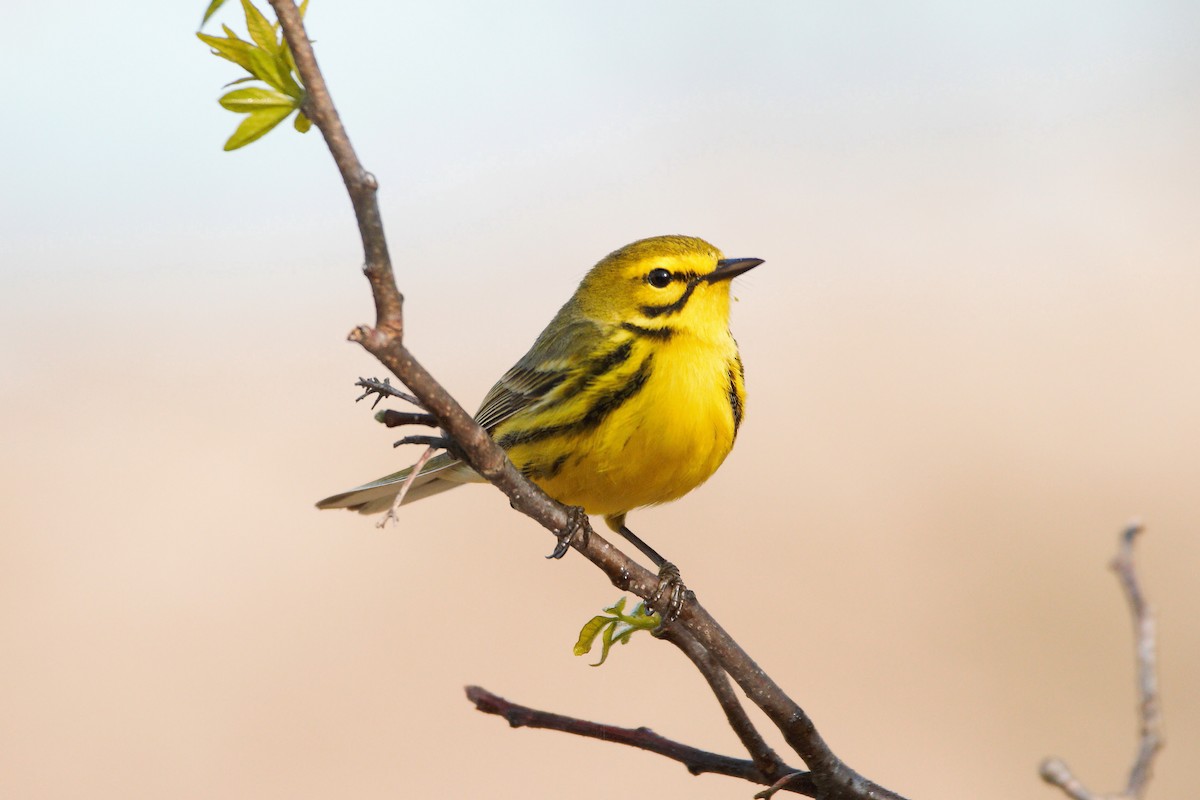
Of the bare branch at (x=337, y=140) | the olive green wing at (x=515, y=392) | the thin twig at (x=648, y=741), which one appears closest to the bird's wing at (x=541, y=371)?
the olive green wing at (x=515, y=392)

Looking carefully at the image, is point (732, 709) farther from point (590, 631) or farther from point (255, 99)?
point (255, 99)

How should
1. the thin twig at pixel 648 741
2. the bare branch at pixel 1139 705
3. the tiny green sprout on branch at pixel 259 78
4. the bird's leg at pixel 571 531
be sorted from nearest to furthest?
the bare branch at pixel 1139 705, the tiny green sprout on branch at pixel 259 78, the thin twig at pixel 648 741, the bird's leg at pixel 571 531

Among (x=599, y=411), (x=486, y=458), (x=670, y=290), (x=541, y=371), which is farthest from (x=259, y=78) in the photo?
(x=670, y=290)

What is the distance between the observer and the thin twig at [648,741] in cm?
192

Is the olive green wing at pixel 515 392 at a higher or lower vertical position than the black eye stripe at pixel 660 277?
lower

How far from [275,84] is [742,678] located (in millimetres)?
1228

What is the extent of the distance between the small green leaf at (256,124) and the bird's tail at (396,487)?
Result: 2270 mm

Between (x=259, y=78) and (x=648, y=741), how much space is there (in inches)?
45.7

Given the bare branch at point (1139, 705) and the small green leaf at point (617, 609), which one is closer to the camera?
the bare branch at point (1139, 705)

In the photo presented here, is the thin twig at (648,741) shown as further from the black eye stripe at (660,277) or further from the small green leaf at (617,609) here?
the black eye stripe at (660,277)

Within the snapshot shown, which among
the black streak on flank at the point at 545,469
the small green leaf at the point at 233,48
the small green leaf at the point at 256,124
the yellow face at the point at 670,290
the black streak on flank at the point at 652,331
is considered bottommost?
the small green leaf at the point at 256,124

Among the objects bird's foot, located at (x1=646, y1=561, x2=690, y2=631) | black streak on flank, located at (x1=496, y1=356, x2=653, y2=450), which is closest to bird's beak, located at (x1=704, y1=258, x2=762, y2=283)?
black streak on flank, located at (x1=496, y1=356, x2=653, y2=450)

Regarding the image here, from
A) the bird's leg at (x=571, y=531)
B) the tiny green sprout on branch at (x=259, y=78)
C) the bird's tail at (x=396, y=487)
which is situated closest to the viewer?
the tiny green sprout on branch at (x=259, y=78)

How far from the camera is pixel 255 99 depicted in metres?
1.73
